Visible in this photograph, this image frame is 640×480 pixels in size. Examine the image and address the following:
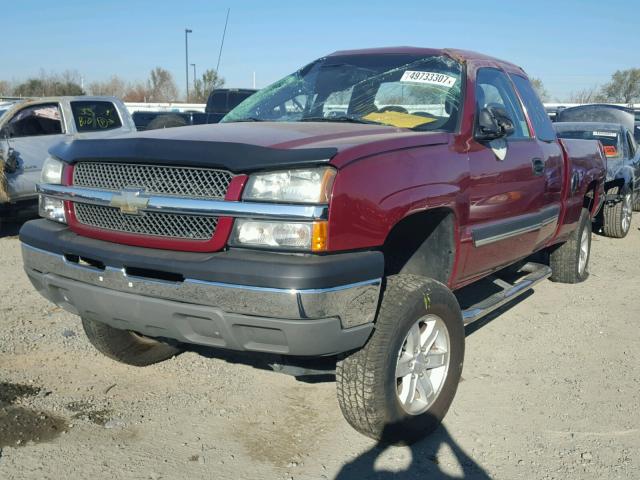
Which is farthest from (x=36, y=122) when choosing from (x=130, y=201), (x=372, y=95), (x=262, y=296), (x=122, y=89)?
(x=122, y=89)

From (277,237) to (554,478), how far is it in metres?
1.74

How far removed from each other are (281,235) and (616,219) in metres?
8.06

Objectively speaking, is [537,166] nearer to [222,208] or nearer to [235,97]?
[222,208]

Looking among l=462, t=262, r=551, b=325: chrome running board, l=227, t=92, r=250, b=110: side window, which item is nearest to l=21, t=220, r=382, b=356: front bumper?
l=462, t=262, r=551, b=325: chrome running board

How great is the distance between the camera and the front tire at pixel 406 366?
10.3ft

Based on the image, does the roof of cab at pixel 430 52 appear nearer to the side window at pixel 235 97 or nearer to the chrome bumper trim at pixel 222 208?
the chrome bumper trim at pixel 222 208

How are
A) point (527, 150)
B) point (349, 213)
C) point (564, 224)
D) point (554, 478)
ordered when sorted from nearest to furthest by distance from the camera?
point (349, 213), point (554, 478), point (527, 150), point (564, 224)

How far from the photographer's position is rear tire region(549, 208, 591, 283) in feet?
21.0

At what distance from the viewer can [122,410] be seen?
378cm

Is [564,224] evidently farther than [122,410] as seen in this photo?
Yes

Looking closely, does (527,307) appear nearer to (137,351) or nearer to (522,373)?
(522,373)

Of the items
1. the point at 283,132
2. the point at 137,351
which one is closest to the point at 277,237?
the point at 283,132

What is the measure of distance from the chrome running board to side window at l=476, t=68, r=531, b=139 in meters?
1.08

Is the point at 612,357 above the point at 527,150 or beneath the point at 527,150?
beneath
